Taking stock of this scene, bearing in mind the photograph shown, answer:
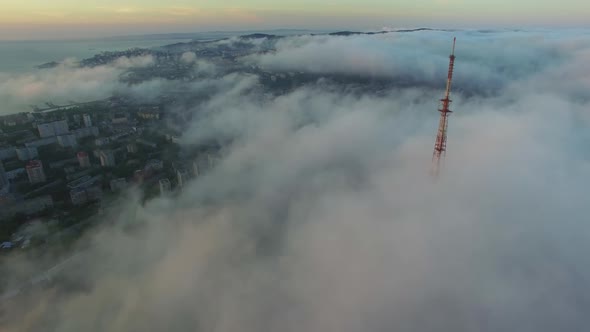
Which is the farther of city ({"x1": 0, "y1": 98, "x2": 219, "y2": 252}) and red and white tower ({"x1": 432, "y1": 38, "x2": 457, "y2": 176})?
city ({"x1": 0, "y1": 98, "x2": 219, "y2": 252})

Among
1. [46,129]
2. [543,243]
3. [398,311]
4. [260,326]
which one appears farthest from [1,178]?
[543,243]

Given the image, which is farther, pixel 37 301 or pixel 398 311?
pixel 37 301

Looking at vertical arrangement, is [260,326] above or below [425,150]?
below

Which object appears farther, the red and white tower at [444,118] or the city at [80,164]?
the city at [80,164]

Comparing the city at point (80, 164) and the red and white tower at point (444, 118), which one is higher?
the red and white tower at point (444, 118)

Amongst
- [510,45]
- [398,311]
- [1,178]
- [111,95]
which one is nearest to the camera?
[398,311]

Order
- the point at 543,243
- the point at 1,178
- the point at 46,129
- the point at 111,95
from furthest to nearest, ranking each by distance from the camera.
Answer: the point at 111,95, the point at 46,129, the point at 1,178, the point at 543,243

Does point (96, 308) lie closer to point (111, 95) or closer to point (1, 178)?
point (1, 178)

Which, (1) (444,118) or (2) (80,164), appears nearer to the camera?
(1) (444,118)

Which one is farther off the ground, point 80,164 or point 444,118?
point 444,118

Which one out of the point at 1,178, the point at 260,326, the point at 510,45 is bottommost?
the point at 260,326

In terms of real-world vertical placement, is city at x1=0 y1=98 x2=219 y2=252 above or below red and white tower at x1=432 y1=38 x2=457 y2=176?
below
